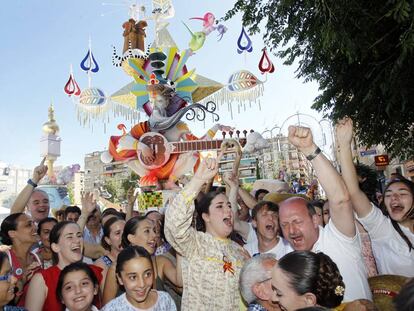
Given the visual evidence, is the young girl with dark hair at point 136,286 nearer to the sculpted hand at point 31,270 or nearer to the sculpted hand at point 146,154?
the sculpted hand at point 31,270

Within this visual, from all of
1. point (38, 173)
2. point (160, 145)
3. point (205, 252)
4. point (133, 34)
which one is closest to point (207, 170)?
point (205, 252)

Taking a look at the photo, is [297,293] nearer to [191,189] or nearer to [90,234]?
[191,189]

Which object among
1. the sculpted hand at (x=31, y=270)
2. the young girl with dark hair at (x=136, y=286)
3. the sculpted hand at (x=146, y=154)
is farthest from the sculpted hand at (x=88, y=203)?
the sculpted hand at (x=146, y=154)

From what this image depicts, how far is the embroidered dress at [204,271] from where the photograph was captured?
2520 mm

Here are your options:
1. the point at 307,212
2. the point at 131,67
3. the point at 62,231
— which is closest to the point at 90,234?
the point at 62,231

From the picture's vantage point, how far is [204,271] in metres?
2.57

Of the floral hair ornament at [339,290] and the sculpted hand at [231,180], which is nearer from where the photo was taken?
the floral hair ornament at [339,290]

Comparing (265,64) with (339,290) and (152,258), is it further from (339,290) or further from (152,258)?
(339,290)

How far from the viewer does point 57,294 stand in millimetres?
2686

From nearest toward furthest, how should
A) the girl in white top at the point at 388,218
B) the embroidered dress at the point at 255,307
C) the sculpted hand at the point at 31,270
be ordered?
the embroidered dress at the point at 255,307, the girl in white top at the point at 388,218, the sculpted hand at the point at 31,270

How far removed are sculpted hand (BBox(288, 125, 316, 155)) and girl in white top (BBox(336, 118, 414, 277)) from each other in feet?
0.81

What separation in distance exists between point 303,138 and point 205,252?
110cm

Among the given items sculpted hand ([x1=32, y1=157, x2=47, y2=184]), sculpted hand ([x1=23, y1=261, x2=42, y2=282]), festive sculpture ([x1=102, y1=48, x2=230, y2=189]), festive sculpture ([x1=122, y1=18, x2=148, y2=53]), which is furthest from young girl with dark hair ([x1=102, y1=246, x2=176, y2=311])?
festive sculpture ([x1=122, y1=18, x2=148, y2=53])

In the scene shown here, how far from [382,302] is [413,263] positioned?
0.72 m
